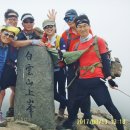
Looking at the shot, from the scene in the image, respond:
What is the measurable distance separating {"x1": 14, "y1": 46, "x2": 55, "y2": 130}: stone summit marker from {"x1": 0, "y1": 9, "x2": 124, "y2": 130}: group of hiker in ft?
1.03

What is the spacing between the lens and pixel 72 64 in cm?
1062

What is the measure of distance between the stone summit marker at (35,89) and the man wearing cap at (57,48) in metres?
0.32

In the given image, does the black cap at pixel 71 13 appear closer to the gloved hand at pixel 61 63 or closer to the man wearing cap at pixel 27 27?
the man wearing cap at pixel 27 27

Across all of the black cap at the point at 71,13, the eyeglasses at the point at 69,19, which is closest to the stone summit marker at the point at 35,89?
the eyeglasses at the point at 69,19

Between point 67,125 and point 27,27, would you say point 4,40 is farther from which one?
point 67,125

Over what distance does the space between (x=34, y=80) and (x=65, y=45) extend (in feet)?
5.08

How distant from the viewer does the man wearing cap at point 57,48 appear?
10688 millimetres

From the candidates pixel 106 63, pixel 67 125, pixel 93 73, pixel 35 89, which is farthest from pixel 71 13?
pixel 67 125

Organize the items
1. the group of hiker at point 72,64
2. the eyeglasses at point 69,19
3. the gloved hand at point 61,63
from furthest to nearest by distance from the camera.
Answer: the eyeglasses at point 69,19 < the gloved hand at point 61,63 < the group of hiker at point 72,64

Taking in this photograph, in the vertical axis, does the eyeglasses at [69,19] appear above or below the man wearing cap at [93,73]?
above

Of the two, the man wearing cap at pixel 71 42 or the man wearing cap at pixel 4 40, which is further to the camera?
the man wearing cap at pixel 71 42

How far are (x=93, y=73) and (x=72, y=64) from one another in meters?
1.00

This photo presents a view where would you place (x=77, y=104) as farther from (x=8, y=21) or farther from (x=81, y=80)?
(x=8, y=21)

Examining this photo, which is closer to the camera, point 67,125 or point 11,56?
point 11,56
